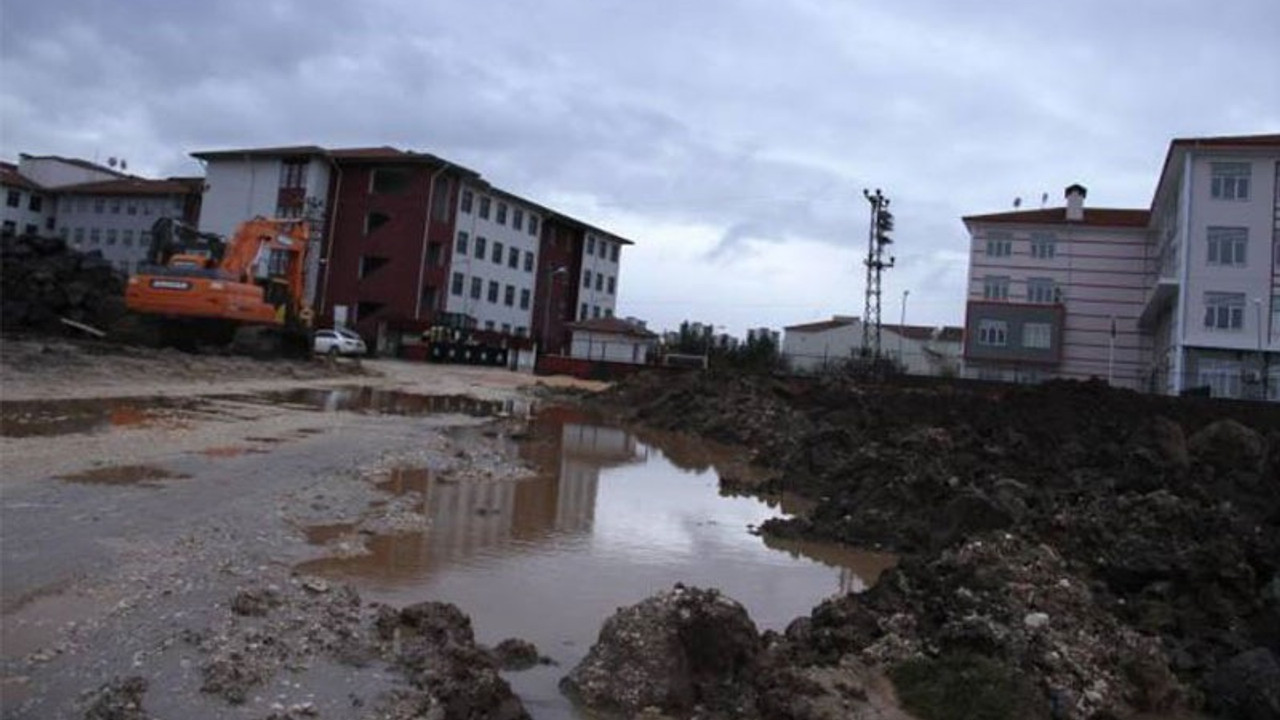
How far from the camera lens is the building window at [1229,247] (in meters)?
48.8

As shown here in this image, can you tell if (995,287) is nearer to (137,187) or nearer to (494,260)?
(494,260)

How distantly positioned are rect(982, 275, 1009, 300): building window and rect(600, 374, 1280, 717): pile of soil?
4248 cm

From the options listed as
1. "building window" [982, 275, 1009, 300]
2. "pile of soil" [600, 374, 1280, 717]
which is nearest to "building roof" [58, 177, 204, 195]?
"building window" [982, 275, 1009, 300]

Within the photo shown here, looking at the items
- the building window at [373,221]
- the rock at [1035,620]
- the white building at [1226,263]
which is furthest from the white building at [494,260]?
the rock at [1035,620]

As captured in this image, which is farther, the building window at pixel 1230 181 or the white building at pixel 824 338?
the white building at pixel 824 338

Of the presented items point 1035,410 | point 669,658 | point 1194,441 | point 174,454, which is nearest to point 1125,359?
point 1035,410

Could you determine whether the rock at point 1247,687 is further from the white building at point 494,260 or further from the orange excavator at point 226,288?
the white building at point 494,260

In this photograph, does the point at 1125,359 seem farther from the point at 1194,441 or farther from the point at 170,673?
the point at 170,673

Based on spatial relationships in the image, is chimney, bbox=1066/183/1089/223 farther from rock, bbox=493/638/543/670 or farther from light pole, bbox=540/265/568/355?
rock, bbox=493/638/543/670

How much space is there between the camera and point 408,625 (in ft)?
26.3

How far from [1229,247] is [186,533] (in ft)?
162

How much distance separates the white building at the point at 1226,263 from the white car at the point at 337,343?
3717cm

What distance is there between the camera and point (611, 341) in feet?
231

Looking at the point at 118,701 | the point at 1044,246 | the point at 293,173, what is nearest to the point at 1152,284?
the point at 1044,246
